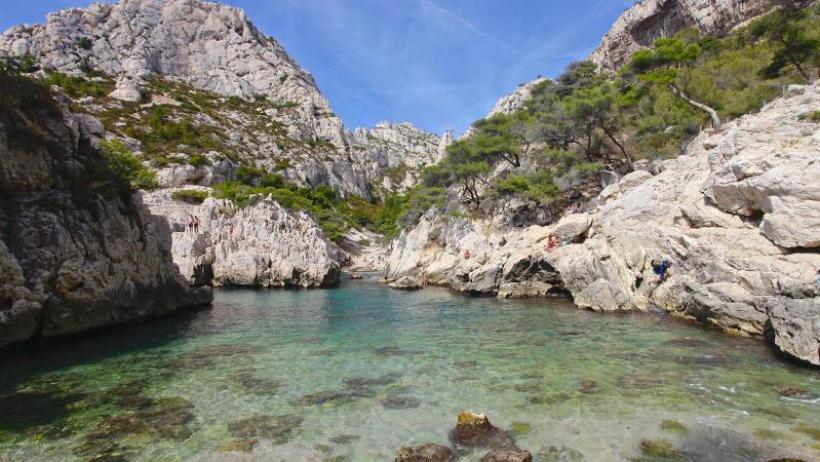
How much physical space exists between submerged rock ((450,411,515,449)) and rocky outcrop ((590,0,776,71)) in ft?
237

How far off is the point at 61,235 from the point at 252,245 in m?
26.9

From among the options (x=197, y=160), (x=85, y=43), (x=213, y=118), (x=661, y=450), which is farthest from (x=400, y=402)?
(x=85, y=43)

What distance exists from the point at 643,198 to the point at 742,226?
7.26 metres

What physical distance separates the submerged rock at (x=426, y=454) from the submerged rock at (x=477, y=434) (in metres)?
0.41

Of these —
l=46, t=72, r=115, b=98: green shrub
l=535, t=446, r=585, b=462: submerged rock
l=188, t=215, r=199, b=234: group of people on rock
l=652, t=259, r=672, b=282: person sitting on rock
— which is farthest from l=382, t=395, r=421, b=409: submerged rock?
l=46, t=72, r=115, b=98: green shrub

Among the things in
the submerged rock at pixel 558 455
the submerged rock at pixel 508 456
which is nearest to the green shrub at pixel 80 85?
the submerged rock at pixel 508 456

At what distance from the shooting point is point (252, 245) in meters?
41.0

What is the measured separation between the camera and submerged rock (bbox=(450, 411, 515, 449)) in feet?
23.1

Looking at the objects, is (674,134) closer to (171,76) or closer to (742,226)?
(742,226)

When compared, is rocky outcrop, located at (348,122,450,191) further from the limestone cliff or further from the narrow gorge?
the narrow gorge

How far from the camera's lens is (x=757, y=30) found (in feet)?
114

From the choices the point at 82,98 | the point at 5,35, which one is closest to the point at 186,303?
the point at 82,98

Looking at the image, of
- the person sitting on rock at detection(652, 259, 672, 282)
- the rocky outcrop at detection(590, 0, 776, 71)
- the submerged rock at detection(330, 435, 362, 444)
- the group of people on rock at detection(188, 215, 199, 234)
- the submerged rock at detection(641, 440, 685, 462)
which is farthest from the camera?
the rocky outcrop at detection(590, 0, 776, 71)

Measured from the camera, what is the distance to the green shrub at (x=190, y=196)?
4662 cm
